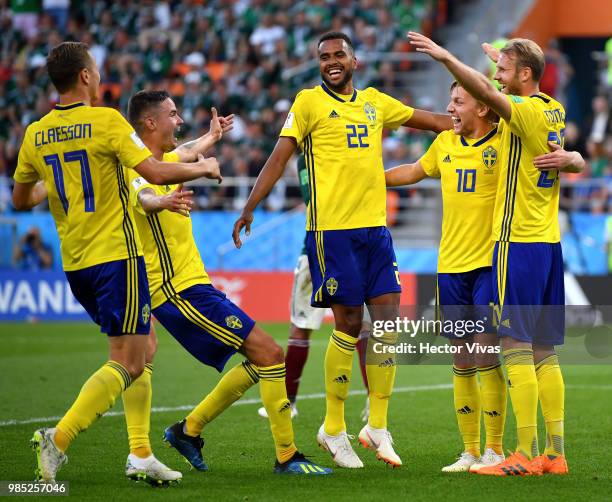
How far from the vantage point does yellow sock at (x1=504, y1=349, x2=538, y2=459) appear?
695cm

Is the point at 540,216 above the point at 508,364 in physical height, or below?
above

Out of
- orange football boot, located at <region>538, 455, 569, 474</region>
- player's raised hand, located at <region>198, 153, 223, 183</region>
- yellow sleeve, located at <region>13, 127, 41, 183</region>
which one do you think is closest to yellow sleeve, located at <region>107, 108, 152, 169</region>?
player's raised hand, located at <region>198, 153, 223, 183</region>

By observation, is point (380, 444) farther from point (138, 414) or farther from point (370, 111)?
point (370, 111)

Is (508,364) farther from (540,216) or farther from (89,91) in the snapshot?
(89,91)

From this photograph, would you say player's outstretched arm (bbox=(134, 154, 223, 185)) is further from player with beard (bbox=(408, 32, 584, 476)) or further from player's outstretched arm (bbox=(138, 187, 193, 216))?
player with beard (bbox=(408, 32, 584, 476))

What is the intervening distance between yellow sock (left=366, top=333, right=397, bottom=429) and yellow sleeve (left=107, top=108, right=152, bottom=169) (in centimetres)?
A: 213

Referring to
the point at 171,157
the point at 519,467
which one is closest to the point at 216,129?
the point at 171,157

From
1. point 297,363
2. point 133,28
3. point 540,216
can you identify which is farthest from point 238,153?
point 540,216

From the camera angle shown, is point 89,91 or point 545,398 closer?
point 89,91

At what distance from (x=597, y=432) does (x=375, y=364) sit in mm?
2293

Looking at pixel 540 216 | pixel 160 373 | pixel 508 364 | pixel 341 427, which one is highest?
pixel 540 216

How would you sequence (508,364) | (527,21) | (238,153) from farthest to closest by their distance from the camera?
1. (527,21)
2. (238,153)
3. (508,364)

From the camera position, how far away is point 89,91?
6.67m

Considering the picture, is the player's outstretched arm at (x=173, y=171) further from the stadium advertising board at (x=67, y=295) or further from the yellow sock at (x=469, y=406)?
the stadium advertising board at (x=67, y=295)
